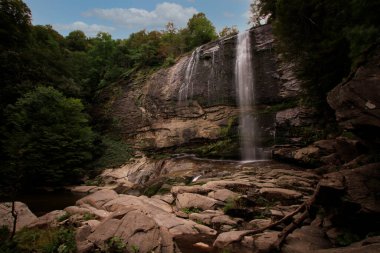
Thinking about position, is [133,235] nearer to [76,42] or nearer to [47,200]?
[47,200]

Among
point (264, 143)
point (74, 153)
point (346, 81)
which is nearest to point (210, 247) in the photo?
point (346, 81)

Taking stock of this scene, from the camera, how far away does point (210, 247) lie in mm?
6367

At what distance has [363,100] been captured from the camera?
18.0 ft

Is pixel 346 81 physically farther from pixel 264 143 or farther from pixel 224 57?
pixel 224 57

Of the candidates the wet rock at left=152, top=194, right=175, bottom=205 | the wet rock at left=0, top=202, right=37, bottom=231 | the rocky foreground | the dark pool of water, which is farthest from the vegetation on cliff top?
the wet rock at left=152, top=194, right=175, bottom=205

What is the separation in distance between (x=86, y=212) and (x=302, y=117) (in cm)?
1302

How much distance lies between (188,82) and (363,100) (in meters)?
16.9

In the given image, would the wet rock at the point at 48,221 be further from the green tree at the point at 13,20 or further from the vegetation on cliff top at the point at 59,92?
the green tree at the point at 13,20

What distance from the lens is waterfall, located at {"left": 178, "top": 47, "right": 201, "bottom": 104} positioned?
21.3 metres

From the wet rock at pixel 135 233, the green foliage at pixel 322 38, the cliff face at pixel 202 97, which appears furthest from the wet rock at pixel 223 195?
the cliff face at pixel 202 97

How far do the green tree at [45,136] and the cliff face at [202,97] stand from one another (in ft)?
18.7

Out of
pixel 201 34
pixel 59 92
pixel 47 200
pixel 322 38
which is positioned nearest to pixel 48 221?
pixel 47 200

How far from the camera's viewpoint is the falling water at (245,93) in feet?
57.7

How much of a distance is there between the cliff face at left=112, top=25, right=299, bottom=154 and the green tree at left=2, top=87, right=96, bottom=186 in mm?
5702
